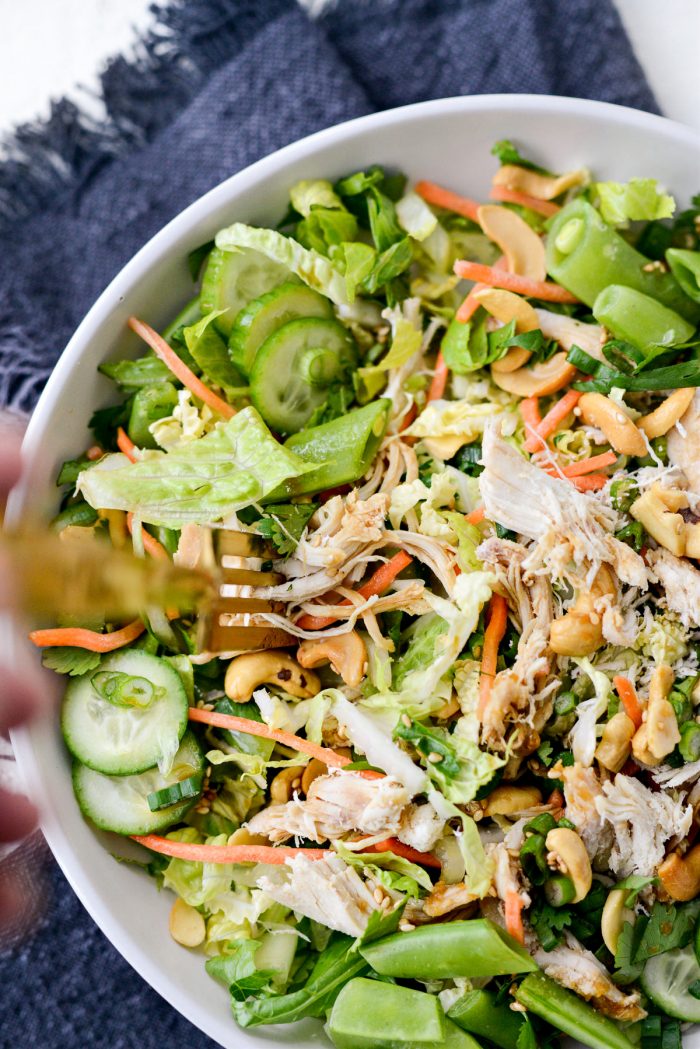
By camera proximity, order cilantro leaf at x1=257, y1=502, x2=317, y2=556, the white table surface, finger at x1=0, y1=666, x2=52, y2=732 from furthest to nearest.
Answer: the white table surface, cilantro leaf at x1=257, y1=502, x2=317, y2=556, finger at x1=0, y1=666, x2=52, y2=732

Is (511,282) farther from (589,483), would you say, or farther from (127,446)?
(127,446)

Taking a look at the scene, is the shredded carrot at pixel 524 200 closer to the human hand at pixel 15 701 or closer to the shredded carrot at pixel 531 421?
the shredded carrot at pixel 531 421

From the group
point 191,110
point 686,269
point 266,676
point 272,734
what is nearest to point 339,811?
point 272,734

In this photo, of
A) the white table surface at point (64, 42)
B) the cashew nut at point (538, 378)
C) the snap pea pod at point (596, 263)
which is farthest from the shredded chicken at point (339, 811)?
the white table surface at point (64, 42)

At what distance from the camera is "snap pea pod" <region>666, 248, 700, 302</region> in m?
2.74

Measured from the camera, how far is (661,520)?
2533 millimetres

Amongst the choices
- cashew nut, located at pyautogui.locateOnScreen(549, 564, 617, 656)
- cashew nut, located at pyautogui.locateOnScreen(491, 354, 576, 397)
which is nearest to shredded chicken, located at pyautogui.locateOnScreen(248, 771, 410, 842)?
cashew nut, located at pyautogui.locateOnScreen(549, 564, 617, 656)

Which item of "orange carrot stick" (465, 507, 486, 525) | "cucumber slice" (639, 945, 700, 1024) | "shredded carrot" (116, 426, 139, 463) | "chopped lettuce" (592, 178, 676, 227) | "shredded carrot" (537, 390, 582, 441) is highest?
"shredded carrot" (116, 426, 139, 463)

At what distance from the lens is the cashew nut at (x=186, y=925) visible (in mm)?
2734

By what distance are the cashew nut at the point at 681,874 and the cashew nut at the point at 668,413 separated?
1.09m

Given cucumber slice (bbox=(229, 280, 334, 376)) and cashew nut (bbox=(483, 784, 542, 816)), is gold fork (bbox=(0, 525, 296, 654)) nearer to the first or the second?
cucumber slice (bbox=(229, 280, 334, 376))

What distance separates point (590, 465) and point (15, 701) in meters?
1.63

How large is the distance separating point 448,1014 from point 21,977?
4.66 feet

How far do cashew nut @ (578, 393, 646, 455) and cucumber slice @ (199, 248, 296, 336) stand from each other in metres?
0.93
